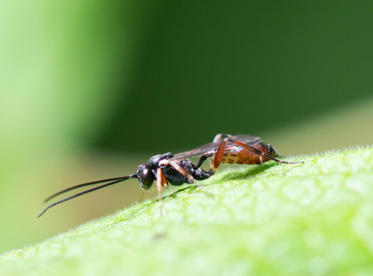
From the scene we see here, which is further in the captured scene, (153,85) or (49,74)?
(153,85)

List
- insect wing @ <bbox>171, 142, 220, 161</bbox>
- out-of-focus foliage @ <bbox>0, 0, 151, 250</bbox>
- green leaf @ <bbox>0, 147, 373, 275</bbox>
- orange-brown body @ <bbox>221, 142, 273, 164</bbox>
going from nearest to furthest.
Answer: green leaf @ <bbox>0, 147, 373, 275</bbox>, orange-brown body @ <bbox>221, 142, 273, 164</bbox>, insect wing @ <bbox>171, 142, 220, 161</bbox>, out-of-focus foliage @ <bbox>0, 0, 151, 250</bbox>

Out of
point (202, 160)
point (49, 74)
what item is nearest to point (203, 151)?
point (202, 160)

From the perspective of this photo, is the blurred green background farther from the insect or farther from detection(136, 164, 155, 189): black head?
detection(136, 164, 155, 189): black head

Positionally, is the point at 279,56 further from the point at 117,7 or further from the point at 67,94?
the point at 67,94

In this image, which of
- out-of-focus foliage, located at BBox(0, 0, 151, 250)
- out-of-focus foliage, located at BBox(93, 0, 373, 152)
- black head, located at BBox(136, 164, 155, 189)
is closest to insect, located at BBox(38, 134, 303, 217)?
black head, located at BBox(136, 164, 155, 189)

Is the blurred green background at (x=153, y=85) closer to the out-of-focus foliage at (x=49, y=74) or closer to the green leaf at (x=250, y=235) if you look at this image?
the out-of-focus foliage at (x=49, y=74)

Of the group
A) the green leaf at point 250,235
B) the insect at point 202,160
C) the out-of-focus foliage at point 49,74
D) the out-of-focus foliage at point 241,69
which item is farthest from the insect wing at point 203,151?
the out-of-focus foliage at point 49,74

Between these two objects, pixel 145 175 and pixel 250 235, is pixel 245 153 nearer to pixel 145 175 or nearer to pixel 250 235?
pixel 145 175

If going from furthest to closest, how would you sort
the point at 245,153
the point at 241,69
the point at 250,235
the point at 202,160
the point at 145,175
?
the point at 241,69, the point at 202,160, the point at 145,175, the point at 245,153, the point at 250,235
